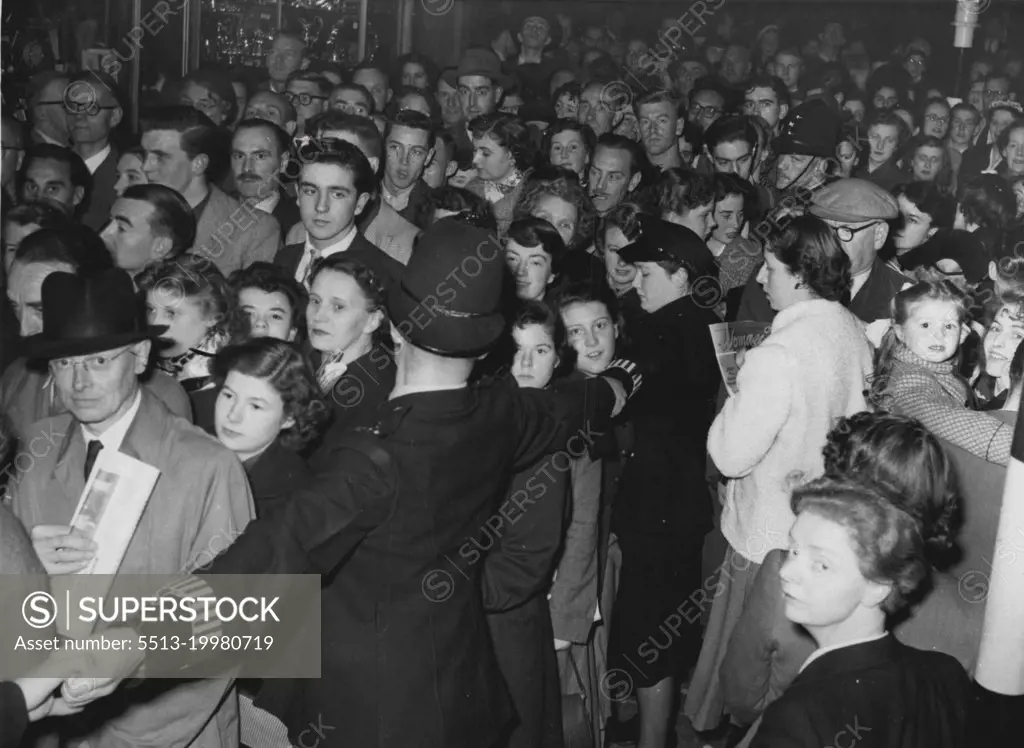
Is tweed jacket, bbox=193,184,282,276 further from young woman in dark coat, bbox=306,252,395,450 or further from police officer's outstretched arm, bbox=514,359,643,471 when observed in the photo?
police officer's outstretched arm, bbox=514,359,643,471

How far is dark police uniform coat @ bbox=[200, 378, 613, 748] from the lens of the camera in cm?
219

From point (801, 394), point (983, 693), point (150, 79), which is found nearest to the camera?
point (983, 693)

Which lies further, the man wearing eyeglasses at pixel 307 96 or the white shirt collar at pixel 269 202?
the man wearing eyeglasses at pixel 307 96

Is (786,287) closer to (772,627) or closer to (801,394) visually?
(801,394)

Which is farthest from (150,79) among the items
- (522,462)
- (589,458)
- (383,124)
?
(522,462)

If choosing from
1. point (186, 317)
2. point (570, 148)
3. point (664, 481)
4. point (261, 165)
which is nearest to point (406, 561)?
point (186, 317)

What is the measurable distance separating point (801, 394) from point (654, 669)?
1.04 m

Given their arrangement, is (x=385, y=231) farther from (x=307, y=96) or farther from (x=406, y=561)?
(x=406, y=561)

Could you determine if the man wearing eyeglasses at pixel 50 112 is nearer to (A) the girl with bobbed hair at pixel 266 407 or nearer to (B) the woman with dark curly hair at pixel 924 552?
(A) the girl with bobbed hair at pixel 266 407

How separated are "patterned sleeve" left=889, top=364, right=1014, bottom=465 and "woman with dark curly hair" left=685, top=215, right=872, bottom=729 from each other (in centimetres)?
19

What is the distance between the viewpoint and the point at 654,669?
3605 mm

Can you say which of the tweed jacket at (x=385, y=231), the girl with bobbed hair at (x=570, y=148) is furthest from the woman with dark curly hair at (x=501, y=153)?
the tweed jacket at (x=385, y=231)

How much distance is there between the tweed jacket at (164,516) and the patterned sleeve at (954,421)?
1547mm

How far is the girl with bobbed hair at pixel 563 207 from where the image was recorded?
4270mm
